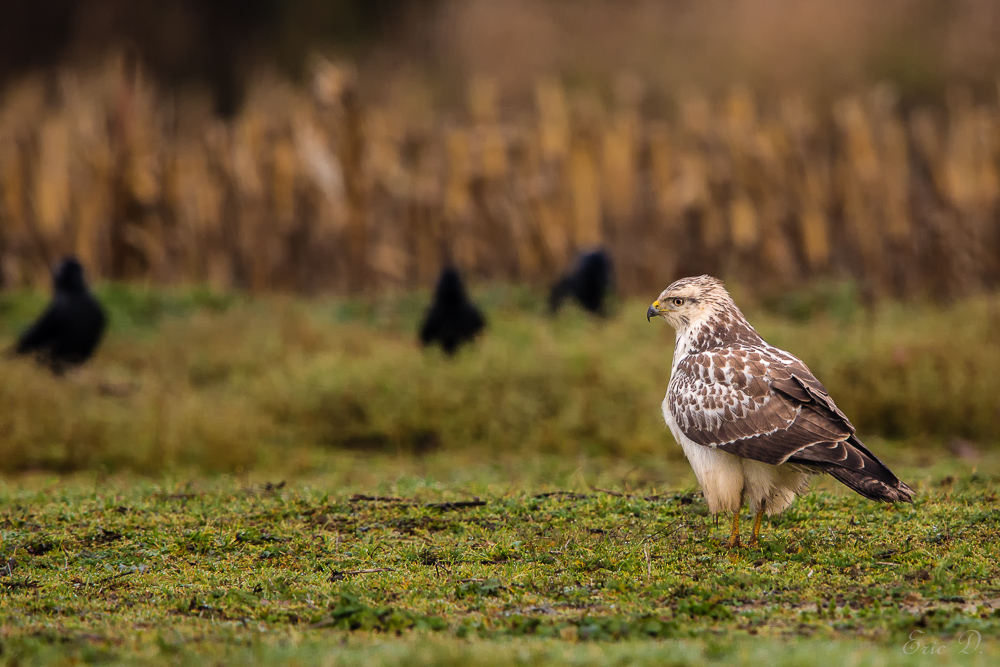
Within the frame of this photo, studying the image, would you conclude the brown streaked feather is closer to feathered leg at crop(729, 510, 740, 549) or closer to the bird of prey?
the bird of prey

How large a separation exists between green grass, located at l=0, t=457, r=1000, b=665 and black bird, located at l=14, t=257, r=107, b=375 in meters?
4.18

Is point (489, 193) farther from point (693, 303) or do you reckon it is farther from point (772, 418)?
point (772, 418)

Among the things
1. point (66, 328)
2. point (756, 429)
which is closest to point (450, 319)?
point (66, 328)

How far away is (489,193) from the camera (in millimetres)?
16281

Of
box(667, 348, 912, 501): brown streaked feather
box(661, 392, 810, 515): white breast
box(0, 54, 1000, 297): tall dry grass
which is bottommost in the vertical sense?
box(661, 392, 810, 515): white breast

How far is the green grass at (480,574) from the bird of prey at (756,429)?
32cm

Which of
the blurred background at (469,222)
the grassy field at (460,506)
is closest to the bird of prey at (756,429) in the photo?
the grassy field at (460,506)

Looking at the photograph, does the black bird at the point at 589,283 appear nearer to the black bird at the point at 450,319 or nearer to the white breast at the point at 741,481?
the black bird at the point at 450,319

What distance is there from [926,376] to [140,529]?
7.36 m

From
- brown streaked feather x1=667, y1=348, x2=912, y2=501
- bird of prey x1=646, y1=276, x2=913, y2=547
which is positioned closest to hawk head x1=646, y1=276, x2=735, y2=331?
bird of prey x1=646, y1=276, x2=913, y2=547

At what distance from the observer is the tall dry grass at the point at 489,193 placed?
51.9 feet

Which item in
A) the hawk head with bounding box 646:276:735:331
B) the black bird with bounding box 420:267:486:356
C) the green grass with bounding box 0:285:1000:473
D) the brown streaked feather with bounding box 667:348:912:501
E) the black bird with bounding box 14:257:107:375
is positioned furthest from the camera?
the black bird with bounding box 420:267:486:356

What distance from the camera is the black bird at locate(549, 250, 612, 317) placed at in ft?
46.0

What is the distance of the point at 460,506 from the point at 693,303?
179 cm
